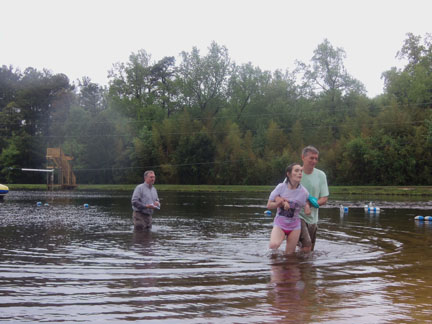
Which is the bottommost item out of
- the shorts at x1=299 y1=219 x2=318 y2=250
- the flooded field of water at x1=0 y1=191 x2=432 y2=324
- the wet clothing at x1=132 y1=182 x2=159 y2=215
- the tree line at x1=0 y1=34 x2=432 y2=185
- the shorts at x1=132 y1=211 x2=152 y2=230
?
the flooded field of water at x1=0 y1=191 x2=432 y2=324

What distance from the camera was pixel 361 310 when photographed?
6172 mm

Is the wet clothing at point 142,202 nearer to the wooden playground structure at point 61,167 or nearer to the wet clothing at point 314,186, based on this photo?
the wet clothing at point 314,186

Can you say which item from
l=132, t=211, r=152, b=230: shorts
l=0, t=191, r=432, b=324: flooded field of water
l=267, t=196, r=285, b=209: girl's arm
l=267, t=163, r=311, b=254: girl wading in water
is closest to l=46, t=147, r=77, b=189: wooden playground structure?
l=132, t=211, r=152, b=230: shorts

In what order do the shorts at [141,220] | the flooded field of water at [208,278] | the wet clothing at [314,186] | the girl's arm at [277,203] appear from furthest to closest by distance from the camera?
the shorts at [141,220], the wet clothing at [314,186], the girl's arm at [277,203], the flooded field of water at [208,278]

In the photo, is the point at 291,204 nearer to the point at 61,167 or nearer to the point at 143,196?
the point at 143,196

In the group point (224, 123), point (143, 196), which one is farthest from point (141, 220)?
point (224, 123)

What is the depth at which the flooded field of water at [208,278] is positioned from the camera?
19.8 feet

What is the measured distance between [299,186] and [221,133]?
64.5 metres

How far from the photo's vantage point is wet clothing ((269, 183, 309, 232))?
921 cm

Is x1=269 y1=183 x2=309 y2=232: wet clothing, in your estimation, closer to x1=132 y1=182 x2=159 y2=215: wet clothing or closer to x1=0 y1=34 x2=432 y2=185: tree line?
x1=132 y1=182 x2=159 y2=215: wet clothing

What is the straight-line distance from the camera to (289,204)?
920 centimetres

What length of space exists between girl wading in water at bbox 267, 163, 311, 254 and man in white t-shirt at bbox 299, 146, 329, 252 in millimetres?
272

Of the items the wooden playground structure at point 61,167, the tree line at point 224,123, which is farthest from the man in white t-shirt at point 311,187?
the wooden playground structure at point 61,167

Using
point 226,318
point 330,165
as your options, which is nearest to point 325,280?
point 226,318
